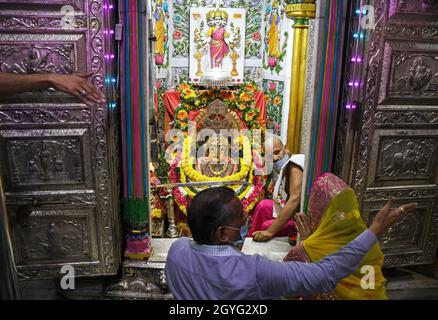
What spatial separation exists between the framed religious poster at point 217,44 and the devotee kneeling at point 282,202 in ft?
17.6

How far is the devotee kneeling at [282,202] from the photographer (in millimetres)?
3670

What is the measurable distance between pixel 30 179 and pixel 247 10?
25.5ft

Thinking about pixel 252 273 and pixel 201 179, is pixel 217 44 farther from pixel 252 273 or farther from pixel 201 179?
pixel 252 273

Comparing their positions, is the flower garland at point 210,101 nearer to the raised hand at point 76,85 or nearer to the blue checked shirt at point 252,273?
the raised hand at point 76,85

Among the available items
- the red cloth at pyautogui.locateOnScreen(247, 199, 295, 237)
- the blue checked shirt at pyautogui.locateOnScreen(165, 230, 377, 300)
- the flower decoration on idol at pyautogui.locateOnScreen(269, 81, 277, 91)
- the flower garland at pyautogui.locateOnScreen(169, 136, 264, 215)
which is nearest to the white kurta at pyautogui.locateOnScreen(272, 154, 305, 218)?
the red cloth at pyautogui.locateOnScreen(247, 199, 295, 237)

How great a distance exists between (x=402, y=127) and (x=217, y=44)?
22.8 feet

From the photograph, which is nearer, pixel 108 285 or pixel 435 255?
pixel 108 285

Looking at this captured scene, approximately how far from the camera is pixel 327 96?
3.17m

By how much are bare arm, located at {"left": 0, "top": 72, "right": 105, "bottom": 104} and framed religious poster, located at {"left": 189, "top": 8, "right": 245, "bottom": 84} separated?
6575 mm

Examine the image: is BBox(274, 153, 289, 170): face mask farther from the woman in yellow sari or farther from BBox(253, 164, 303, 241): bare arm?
the woman in yellow sari

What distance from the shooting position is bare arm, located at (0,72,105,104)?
2.68 meters
